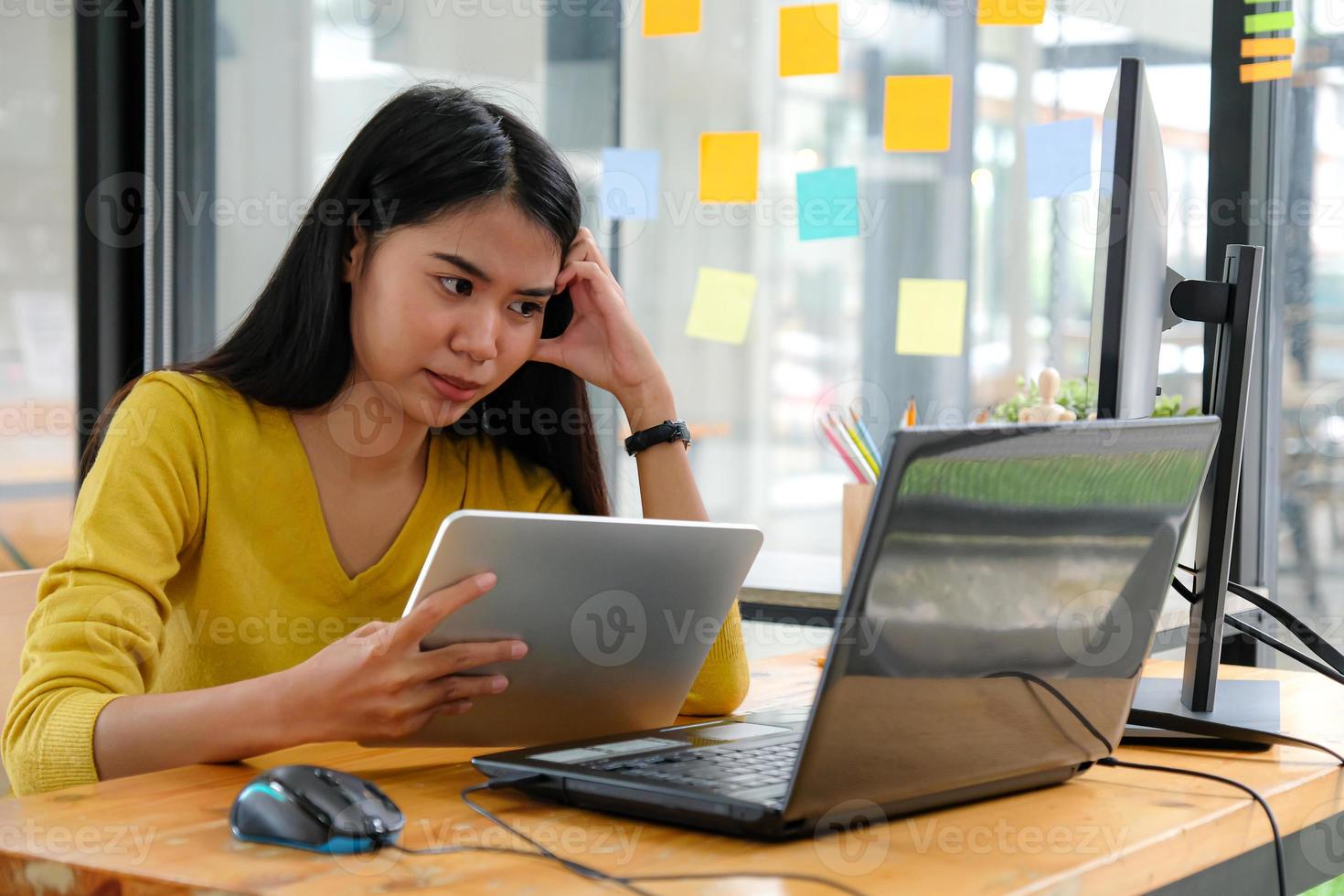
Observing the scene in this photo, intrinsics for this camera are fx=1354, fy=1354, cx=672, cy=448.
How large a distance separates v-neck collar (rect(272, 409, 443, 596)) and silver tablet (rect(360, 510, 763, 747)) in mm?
344

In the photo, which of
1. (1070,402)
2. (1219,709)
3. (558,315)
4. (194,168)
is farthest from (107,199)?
(1219,709)

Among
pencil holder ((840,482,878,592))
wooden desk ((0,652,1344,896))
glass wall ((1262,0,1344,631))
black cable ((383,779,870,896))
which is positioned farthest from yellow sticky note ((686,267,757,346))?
black cable ((383,779,870,896))

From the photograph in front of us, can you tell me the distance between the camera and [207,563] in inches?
45.4

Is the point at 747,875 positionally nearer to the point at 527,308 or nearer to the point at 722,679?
the point at 722,679

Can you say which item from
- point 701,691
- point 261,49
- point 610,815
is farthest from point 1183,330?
point 261,49

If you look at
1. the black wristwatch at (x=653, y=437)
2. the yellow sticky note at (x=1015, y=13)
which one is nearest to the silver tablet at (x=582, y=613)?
the black wristwatch at (x=653, y=437)

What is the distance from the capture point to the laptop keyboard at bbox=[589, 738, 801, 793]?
0.70 meters

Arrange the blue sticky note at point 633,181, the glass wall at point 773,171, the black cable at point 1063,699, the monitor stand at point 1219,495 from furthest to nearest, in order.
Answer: the blue sticky note at point 633,181, the glass wall at point 773,171, the monitor stand at point 1219,495, the black cable at point 1063,699

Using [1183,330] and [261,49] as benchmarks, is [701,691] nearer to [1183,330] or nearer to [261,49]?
[1183,330]

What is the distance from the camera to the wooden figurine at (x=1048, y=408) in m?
1.42

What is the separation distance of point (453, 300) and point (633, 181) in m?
1.10

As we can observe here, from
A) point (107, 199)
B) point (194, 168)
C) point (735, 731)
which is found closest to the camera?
point (735, 731)

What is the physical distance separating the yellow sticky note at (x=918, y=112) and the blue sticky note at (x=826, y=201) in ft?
0.42

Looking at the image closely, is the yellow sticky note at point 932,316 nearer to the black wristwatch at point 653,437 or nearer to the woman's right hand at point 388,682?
the black wristwatch at point 653,437
